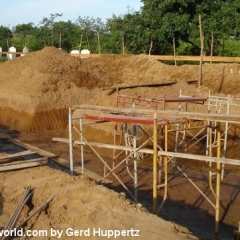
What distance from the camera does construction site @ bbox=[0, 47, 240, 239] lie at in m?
6.73

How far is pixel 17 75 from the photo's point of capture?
20688 mm

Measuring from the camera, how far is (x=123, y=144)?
13188 mm

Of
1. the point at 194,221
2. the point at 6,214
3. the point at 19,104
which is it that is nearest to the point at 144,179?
the point at 194,221

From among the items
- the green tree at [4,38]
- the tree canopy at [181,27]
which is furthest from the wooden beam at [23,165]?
the green tree at [4,38]

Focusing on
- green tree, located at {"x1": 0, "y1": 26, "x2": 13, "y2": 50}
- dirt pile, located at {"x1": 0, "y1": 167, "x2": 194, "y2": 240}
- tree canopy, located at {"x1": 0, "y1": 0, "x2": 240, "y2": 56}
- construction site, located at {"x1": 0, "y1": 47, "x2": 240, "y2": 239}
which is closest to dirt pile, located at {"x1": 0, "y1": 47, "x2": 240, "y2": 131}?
construction site, located at {"x1": 0, "y1": 47, "x2": 240, "y2": 239}

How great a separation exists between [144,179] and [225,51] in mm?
19752

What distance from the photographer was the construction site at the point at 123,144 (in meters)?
6.73

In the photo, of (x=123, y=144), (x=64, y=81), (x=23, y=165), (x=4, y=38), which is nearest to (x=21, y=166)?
(x=23, y=165)

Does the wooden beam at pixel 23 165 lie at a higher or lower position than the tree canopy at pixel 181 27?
lower

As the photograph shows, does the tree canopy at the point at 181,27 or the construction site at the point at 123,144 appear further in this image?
the tree canopy at the point at 181,27

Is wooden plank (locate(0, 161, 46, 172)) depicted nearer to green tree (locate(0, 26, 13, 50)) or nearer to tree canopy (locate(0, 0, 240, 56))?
tree canopy (locate(0, 0, 240, 56))

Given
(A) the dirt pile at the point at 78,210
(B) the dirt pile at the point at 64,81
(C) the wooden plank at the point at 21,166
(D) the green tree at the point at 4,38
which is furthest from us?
(D) the green tree at the point at 4,38

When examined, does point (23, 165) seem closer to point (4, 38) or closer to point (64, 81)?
point (64, 81)

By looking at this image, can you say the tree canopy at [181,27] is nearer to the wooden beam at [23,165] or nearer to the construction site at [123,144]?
the construction site at [123,144]
